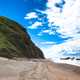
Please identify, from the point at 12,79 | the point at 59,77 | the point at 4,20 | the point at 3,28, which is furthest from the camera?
the point at 4,20

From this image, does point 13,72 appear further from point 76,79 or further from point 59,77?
point 76,79

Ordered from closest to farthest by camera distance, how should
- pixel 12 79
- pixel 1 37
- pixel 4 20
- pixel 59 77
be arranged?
pixel 12 79 → pixel 59 77 → pixel 1 37 → pixel 4 20

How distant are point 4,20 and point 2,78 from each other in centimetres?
4614

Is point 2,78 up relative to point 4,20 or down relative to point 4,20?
down

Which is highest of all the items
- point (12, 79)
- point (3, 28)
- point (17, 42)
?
point (3, 28)

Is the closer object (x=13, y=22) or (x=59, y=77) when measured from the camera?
(x=59, y=77)

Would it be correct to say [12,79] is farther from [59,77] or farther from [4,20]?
[4,20]

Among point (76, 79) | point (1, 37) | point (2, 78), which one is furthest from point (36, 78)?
point (1, 37)

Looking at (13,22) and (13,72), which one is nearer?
(13,72)

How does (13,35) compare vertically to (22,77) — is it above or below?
above

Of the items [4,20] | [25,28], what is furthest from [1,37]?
[25,28]

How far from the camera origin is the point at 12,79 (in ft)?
41.5

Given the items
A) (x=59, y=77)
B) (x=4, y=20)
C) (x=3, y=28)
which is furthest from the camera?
(x=4, y=20)

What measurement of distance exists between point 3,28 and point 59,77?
1565 inches
